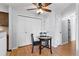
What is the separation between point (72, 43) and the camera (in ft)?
6.33

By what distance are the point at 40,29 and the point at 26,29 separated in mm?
243

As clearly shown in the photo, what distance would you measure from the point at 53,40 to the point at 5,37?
2.65 ft

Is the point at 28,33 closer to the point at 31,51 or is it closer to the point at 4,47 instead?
the point at 31,51

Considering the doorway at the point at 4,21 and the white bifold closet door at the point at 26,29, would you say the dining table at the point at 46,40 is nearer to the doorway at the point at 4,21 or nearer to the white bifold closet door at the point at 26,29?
the white bifold closet door at the point at 26,29

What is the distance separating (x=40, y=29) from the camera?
1990 mm

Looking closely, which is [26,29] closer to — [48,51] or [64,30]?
[48,51]

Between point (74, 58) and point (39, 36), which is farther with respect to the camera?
point (39, 36)

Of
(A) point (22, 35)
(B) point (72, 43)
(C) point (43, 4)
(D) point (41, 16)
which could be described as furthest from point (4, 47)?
(B) point (72, 43)

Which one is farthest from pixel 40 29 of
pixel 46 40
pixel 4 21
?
pixel 4 21

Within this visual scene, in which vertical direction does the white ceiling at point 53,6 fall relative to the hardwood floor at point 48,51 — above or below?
above

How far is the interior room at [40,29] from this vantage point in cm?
193

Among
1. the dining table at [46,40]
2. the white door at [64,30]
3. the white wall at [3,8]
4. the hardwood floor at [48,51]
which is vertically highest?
the white wall at [3,8]

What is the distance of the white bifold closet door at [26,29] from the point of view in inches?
78.1

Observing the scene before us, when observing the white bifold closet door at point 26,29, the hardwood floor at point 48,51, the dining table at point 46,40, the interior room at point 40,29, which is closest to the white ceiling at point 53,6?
the interior room at point 40,29
